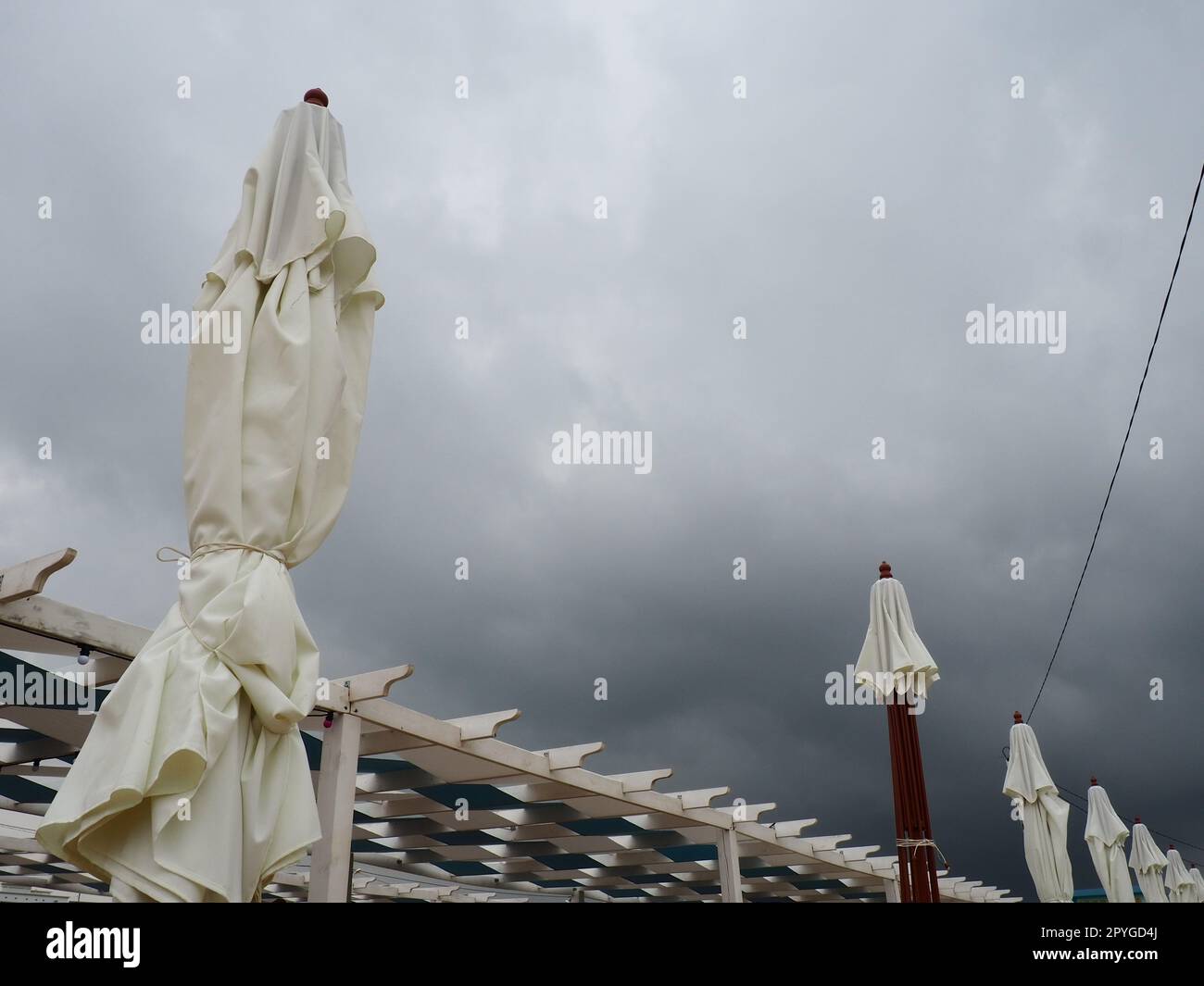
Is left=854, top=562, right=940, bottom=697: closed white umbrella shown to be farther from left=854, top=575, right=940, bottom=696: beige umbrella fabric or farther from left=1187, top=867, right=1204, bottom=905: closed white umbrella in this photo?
left=1187, top=867, right=1204, bottom=905: closed white umbrella

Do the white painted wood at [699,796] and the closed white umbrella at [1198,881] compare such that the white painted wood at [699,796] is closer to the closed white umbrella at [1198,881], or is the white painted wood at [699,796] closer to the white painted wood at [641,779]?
the white painted wood at [641,779]

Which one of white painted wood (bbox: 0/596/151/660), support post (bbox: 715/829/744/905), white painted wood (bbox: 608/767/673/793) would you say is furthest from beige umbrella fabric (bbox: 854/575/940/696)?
white painted wood (bbox: 0/596/151/660)

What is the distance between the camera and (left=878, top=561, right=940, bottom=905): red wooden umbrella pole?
5770 mm

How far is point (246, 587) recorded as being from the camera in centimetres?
222

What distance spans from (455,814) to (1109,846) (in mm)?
8061

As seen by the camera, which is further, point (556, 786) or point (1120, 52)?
point (1120, 52)

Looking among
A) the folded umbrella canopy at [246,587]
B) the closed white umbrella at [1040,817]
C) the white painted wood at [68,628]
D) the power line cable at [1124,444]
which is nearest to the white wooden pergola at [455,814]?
the white painted wood at [68,628]

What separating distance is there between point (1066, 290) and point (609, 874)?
10.9 m

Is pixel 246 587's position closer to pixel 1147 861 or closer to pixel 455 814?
pixel 455 814

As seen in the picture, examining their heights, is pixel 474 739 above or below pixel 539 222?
below
